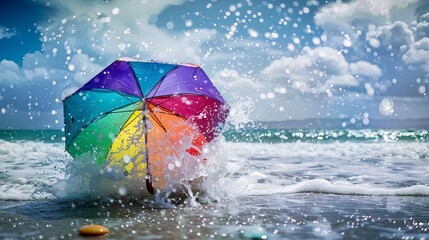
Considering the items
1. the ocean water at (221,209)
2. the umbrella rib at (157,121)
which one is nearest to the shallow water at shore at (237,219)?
the ocean water at (221,209)

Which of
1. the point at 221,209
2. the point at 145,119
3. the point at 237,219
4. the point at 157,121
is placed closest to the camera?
the point at 237,219

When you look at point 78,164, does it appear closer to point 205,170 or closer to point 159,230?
point 205,170

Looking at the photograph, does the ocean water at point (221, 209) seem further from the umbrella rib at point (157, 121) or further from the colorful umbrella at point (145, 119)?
the umbrella rib at point (157, 121)

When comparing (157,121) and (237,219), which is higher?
(157,121)

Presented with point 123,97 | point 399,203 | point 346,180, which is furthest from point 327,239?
point 346,180

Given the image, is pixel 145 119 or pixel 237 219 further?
pixel 145 119

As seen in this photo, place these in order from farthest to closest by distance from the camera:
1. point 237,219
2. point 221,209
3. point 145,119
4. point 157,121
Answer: point 157,121, point 145,119, point 221,209, point 237,219

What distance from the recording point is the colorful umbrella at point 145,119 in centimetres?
496

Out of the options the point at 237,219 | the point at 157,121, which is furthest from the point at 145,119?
the point at 237,219

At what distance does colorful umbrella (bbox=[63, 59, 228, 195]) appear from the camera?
4961 mm

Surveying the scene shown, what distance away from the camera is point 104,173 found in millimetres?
5199

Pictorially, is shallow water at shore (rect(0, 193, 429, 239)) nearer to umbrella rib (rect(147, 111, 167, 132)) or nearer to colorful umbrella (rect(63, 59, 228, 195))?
colorful umbrella (rect(63, 59, 228, 195))

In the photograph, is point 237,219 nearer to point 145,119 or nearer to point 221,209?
point 221,209

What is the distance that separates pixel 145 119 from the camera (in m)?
4.94
